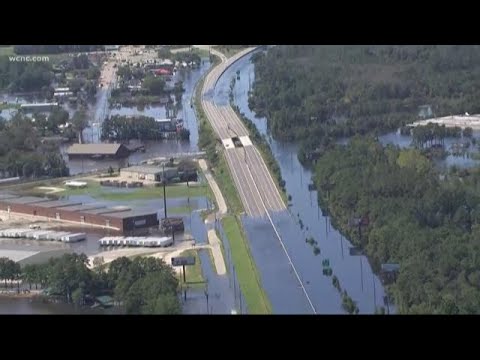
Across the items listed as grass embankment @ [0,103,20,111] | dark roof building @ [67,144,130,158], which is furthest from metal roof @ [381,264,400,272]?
grass embankment @ [0,103,20,111]

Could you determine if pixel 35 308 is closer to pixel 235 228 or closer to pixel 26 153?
pixel 235 228

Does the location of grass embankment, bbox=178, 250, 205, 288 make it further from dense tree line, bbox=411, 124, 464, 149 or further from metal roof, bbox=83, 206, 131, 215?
dense tree line, bbox=411, 124, 464, 149

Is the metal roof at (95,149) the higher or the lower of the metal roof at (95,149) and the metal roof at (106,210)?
the higher

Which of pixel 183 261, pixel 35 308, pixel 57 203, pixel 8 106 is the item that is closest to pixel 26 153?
pixel 8 106

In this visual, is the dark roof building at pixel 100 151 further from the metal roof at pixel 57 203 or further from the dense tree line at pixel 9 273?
the dense tree line at pixel 9 273

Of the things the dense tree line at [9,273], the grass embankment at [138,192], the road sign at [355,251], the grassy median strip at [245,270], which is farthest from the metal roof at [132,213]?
the road sign at [355,251]
